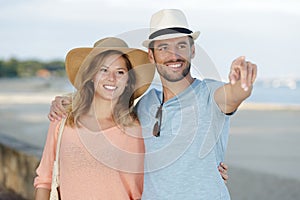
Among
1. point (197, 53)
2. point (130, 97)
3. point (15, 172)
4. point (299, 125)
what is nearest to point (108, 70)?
point (130, 97)

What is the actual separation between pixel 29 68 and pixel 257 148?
10408cm

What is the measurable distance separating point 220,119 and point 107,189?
22.2 inches

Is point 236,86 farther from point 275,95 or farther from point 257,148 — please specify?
point 275,95

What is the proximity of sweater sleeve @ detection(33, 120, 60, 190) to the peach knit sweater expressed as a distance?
0.22 ft

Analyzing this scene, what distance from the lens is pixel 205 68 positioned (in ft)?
8.20

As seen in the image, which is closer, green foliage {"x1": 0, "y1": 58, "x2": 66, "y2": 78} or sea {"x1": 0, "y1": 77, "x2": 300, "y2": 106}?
sea {"x1": 0, "y1": 77, "x2": 300, "y2": 106}

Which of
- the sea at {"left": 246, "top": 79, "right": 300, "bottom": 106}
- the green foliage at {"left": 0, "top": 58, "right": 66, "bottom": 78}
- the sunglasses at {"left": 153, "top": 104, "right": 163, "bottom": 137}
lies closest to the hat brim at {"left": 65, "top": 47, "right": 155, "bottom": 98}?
the sunglasses at {"left": 153, "top": 104, "right": 163, "bottom": 137}

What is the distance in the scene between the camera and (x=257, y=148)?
1000 centimetres

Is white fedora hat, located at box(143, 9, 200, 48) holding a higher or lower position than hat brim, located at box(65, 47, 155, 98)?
higher

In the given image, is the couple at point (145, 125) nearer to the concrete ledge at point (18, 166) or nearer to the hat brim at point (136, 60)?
the hat brim at point (136, 60)

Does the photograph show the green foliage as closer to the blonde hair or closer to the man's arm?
the blonde hair

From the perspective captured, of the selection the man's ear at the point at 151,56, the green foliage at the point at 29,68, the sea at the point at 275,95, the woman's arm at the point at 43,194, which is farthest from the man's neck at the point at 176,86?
the green foliage at the point at 29,68

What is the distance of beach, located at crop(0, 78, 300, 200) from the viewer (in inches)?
231

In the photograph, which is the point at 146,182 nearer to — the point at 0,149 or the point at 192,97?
the point at 192,97
